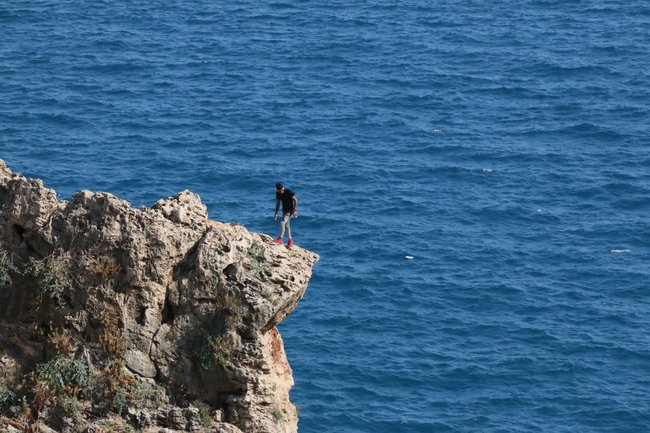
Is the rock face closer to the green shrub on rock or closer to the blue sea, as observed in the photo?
the green shrub on rock

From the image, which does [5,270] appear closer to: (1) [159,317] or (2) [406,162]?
(1) [159,317]

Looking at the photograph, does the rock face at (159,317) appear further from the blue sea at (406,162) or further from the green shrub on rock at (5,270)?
the blue sea at (406,162)

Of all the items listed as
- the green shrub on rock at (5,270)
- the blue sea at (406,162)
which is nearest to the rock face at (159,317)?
the green shrub on rock at (5,270)

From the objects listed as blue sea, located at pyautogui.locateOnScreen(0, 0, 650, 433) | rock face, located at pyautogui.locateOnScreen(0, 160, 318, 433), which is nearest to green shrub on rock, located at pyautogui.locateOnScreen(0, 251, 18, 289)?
rock face, located at pyautogui.locateOnScreen(0, 160, 318, 433)

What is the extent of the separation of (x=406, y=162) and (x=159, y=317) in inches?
3759

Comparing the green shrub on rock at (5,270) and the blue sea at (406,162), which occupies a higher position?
the blue sea at (406,162)

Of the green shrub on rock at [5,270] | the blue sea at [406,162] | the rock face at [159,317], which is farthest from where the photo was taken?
the blue sea at [406,162]

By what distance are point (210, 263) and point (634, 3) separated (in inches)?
5905

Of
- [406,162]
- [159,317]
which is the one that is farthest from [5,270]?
[406,162]

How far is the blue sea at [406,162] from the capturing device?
317 ft

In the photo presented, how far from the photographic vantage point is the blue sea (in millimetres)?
96750

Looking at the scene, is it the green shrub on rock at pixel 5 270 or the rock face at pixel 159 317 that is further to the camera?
the green shrub on rock at pixel 5 270

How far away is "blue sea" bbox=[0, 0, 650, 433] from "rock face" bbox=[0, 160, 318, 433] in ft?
159

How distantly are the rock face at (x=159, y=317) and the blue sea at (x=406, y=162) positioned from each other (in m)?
48.4
